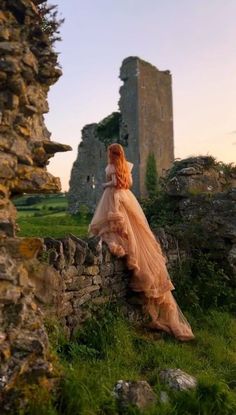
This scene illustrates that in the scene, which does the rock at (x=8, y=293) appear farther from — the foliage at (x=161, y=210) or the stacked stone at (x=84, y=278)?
the foliage at (x=161, y=210)

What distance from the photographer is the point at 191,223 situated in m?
8.09

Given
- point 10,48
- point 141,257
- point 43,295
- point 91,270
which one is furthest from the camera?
point 141,257

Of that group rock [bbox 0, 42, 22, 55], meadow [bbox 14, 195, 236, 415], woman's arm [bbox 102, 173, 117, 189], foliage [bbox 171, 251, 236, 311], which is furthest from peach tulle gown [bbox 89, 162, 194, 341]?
rock [bbox 0, 42, 22, 55]

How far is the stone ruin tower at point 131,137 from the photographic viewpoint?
26.7 meters

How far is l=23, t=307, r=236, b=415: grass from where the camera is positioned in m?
3.57

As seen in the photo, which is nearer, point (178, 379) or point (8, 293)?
point (8, 293)

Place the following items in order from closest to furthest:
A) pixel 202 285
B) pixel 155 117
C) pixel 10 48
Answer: pixel 10 48, pixel 202 285, pixel 155 117

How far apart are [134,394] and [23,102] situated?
2394 mm

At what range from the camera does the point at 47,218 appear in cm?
1783

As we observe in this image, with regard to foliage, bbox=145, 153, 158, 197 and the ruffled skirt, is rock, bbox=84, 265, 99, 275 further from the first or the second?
foliage, bbox=145, 153, 158, 197

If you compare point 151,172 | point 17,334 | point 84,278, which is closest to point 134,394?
point 17,334

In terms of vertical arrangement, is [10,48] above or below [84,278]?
above

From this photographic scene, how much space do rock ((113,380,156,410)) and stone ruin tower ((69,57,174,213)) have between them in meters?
22.2

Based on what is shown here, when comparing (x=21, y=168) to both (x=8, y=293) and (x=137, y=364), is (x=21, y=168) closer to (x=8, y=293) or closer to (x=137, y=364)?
(x=8, y=293)
